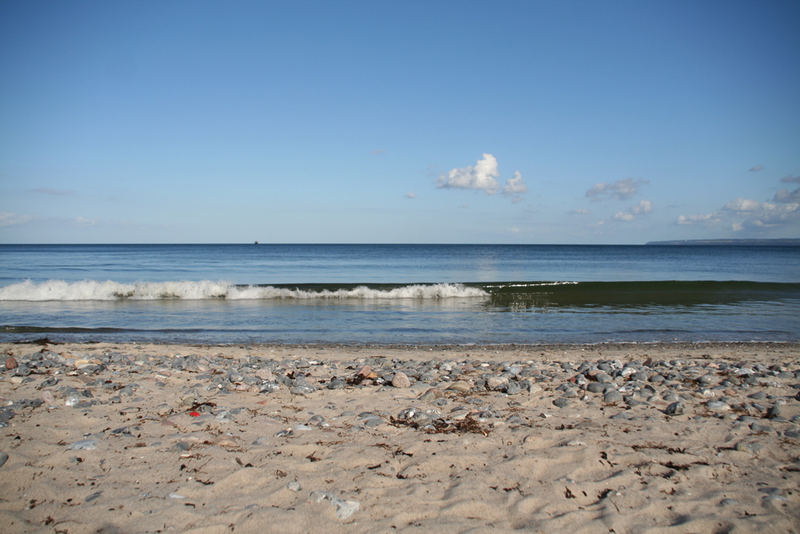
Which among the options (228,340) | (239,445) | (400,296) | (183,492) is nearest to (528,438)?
(239,445)

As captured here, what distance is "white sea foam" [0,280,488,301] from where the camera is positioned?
19266mm

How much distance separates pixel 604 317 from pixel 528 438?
11.6 metres

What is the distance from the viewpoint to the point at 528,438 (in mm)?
4453

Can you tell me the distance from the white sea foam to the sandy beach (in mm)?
13254

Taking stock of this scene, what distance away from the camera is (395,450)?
420 centimetres

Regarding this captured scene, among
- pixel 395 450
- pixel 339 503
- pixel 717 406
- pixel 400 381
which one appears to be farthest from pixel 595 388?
pixel 339 503

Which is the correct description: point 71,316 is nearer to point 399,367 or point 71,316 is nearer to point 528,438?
point 399,367

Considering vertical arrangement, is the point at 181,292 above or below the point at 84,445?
below

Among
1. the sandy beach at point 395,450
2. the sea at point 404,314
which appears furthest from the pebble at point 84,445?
the sea at point 404,314

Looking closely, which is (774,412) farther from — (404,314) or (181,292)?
(181,292)

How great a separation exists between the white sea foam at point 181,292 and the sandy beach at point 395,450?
13.3m

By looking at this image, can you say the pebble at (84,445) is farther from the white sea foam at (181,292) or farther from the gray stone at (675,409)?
the white sea foam at (181,292)

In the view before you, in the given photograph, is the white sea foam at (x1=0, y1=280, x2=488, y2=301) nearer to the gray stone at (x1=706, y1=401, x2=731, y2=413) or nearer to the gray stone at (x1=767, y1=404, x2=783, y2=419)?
the gray stone at (x1=706, y1=401, x2=731, y2=413)

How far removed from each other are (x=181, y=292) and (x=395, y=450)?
61.1ft
